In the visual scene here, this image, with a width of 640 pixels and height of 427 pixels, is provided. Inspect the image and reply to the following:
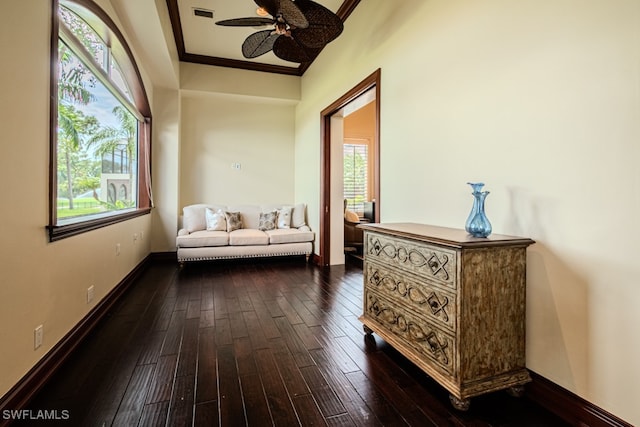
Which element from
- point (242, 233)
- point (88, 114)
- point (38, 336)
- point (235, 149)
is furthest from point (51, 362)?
point (235, 149)

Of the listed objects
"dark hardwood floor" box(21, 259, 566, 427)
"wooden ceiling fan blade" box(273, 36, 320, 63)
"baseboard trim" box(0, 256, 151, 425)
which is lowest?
"dark hardwood floor" box(21, 259, 566, 427)

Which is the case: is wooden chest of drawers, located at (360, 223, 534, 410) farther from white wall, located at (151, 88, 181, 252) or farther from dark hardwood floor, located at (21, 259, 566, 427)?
white wall, located at (151, 88, 181, 252)

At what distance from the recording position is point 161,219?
17.3ft

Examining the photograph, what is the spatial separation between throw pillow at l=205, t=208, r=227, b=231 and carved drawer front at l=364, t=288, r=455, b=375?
351 centimetres

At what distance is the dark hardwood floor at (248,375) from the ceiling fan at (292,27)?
7.93 feet

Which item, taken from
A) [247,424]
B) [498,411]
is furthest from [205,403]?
[498,411]

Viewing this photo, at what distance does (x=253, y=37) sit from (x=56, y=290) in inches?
105

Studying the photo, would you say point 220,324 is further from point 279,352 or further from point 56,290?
point 56,290

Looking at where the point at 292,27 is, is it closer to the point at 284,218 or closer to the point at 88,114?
the point at 88,114

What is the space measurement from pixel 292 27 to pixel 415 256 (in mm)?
2168

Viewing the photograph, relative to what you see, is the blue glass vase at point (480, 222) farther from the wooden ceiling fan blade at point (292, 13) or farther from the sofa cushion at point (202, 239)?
the sofa cushion at point (202, 239)

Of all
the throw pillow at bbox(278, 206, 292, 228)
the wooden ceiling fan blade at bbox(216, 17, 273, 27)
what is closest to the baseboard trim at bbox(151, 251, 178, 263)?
the throw pillow at bbox(278, 206, 292, 228)

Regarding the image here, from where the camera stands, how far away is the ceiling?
12.6ft

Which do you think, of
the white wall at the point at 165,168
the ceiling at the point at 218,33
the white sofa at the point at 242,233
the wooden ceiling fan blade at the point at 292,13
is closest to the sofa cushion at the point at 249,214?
the white sofa at the point at 242,233
